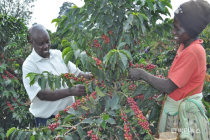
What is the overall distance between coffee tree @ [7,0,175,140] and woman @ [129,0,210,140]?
0.17 meters

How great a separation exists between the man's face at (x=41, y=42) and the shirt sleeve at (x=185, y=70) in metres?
1.46

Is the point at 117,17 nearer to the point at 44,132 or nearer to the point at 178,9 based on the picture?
the point at 178,9

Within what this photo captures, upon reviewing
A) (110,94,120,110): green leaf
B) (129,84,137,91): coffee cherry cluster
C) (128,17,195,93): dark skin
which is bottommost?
(110,94,120,110): green leaf

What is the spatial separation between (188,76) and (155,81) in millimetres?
223

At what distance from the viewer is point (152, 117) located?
1733 mm

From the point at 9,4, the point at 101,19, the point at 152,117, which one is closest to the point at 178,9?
the point at 101,19

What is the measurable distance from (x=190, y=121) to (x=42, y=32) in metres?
1.70

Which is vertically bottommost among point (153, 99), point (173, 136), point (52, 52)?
point (173, 136)

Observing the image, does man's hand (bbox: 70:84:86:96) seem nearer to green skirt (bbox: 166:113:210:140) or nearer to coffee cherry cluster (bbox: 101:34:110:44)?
coffee cherry cluster (bbox: 101:34:110:44)

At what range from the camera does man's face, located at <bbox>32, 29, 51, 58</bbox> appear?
2.22 metres

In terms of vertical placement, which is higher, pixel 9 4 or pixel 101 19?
pixel 9 4

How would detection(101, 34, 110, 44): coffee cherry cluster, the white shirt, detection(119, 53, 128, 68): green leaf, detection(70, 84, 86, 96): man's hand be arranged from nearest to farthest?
detection(119, 53, 128, 68): green leaf < detection(101, 34, 110, 44): coffee cherry cluster < detection(70, 84, 86, 96): man's hand < the white shirt

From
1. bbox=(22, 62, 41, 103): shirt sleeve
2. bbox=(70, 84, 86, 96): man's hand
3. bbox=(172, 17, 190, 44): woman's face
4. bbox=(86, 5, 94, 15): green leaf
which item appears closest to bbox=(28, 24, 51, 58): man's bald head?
bbox=(22, 62, 41, 103): shirt sleeve

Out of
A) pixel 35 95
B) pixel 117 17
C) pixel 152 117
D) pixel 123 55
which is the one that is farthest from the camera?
pixel 35 95
